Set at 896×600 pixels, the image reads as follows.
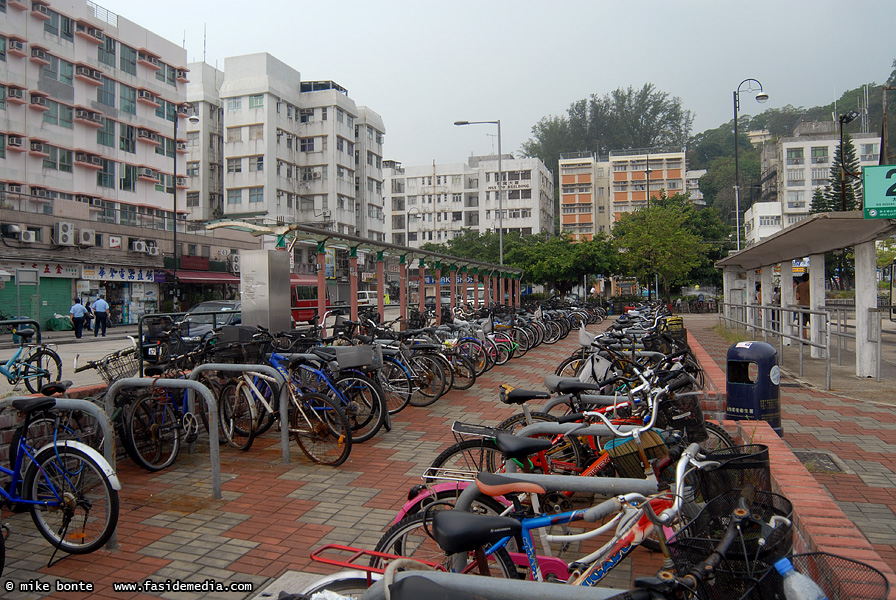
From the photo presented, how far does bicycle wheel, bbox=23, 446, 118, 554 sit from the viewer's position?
366cm

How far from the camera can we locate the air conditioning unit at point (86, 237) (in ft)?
90.9

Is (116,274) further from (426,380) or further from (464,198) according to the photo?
(464,198)

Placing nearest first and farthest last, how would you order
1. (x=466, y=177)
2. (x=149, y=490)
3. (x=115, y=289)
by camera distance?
(x=149, y=490)
(x=115, y=289)
(x=466, y=177)

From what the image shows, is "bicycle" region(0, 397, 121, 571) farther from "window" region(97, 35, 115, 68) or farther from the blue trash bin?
"window" region(97, 35, 115, 68)

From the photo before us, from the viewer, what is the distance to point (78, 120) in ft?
104

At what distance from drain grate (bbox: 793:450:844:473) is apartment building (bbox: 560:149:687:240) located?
6858 centimetres

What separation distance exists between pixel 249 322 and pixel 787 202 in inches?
2761

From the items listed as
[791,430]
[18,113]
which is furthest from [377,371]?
[18,113]

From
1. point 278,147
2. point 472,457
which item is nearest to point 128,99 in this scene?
point 278,147

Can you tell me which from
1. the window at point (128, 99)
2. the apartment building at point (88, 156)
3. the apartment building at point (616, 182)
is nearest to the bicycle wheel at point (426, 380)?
the apartment building at point (88, 156)

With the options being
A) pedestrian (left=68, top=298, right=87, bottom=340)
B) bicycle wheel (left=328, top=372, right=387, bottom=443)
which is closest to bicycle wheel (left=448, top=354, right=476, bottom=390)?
bicycle wheel (left=328, top=372, right=387, bottom=443)

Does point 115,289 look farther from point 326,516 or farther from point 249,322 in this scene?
point 326,516

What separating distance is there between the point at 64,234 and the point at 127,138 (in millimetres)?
10619

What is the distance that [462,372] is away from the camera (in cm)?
951
